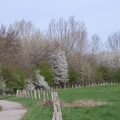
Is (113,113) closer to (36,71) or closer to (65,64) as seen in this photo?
(36,71)

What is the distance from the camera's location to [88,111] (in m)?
19.0

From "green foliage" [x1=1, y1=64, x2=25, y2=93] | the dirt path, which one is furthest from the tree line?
the dirt path

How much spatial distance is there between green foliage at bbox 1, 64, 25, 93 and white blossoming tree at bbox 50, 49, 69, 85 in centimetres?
2018

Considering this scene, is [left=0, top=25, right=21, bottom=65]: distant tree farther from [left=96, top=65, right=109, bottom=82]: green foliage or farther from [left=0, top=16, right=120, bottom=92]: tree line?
[left=96, top=65, right=109, bottom=82]: green foliage

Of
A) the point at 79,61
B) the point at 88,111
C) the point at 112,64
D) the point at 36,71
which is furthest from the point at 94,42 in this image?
the point at 88,111

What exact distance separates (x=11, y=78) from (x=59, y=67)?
24425 mm

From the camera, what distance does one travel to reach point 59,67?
83.0 meters

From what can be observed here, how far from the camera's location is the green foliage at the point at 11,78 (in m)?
58.9

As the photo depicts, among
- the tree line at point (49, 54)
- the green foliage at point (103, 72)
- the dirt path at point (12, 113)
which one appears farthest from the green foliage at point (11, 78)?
the green foliage at point (103, 72)

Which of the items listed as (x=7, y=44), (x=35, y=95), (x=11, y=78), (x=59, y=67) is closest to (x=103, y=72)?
(x=59, y=67)

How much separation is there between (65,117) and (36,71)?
5622 centimetres

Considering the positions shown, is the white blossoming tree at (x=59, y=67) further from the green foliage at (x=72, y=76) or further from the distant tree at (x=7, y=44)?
the distant tree at (x=7, y=44)

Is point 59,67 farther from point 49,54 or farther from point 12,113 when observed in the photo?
point 12,113

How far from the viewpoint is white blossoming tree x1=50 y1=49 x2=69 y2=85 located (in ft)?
272
